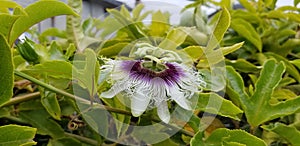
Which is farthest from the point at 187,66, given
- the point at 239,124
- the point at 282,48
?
the point at 282,48

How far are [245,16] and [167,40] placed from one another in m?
0.36

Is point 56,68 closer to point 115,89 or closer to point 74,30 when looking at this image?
point 115,89

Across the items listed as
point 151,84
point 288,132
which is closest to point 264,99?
point 288,132

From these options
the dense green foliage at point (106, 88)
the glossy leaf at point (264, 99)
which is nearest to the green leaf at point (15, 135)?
the dense green foliage at point (106, 88)

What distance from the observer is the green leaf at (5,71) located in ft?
1.03

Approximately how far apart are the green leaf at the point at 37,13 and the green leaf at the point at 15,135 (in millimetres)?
98

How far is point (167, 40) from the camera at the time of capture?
0.42m

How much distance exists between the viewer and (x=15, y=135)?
331 millimetres

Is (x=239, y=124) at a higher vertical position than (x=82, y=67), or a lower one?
lower

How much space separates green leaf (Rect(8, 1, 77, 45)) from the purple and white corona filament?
0.07 meters

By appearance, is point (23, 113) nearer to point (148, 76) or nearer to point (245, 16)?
point (148, 76)

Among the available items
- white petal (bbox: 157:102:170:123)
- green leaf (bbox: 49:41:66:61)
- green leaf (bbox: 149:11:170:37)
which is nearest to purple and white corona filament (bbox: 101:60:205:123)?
white petal (bbox: 157:102:170:123)

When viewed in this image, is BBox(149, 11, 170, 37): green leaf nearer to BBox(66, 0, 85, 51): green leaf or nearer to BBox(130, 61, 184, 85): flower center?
BBox(66, 0, 85, 51): green leaf

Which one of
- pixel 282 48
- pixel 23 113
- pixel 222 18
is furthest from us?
pixel 282 48
